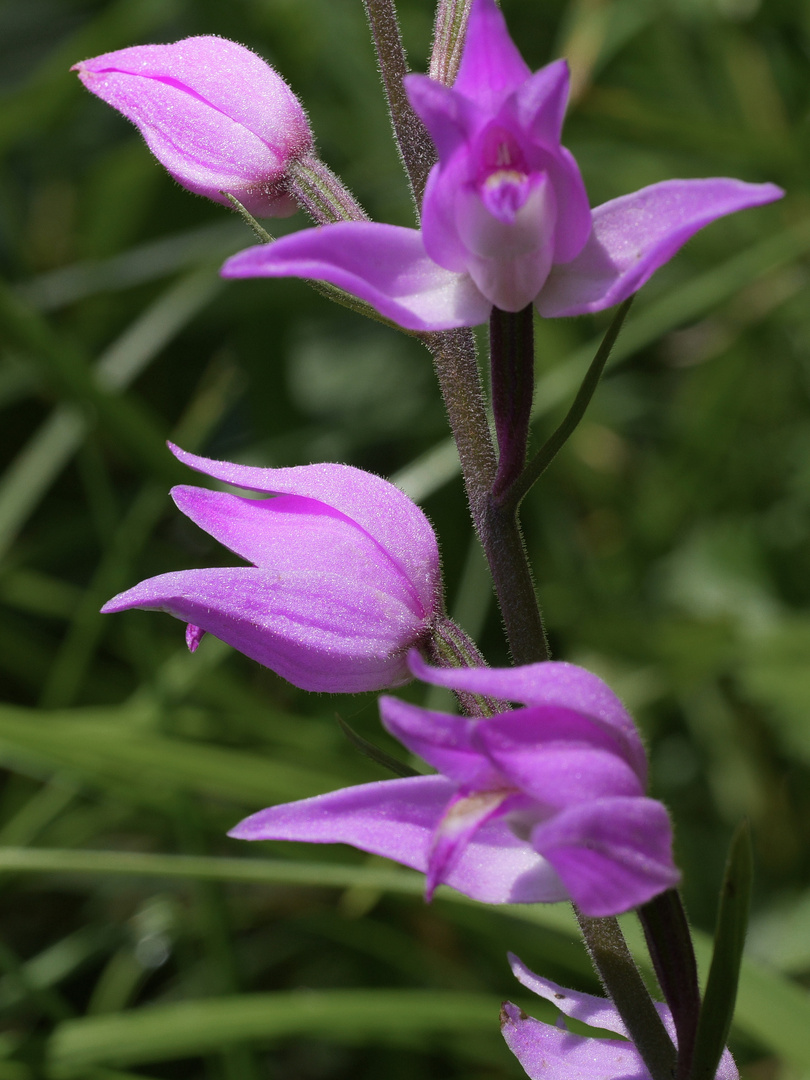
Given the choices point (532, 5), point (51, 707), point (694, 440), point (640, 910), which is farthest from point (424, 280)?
point (532, 5)

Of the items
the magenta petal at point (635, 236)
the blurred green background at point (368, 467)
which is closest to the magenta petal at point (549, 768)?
the magenta petal at point (635, 236)

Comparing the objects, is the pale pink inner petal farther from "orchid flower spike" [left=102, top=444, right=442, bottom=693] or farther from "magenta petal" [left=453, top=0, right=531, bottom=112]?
"magenta petal" [left=453, top=0, right=531, bottom=112]

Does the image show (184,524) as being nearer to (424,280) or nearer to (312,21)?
(312,21)

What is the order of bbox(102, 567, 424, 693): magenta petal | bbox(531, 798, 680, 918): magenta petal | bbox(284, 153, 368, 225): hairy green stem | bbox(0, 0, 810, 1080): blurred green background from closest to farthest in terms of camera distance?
bbox(531, 798, 680, 918): magenta petal
bbox(102, 567, 424, 693): magenta petal
bbox(284, 153, 368, 225): hairy green stem
bbox(0, 0, 810, 1080): blurred green background

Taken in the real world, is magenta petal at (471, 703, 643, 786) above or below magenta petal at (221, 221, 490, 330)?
below

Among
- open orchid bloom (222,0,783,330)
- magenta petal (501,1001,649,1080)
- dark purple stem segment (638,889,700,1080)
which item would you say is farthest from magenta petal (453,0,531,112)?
magenta petal (501,1001,649,1080)

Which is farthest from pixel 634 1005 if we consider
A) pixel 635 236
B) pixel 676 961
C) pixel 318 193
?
pixel 318 193
